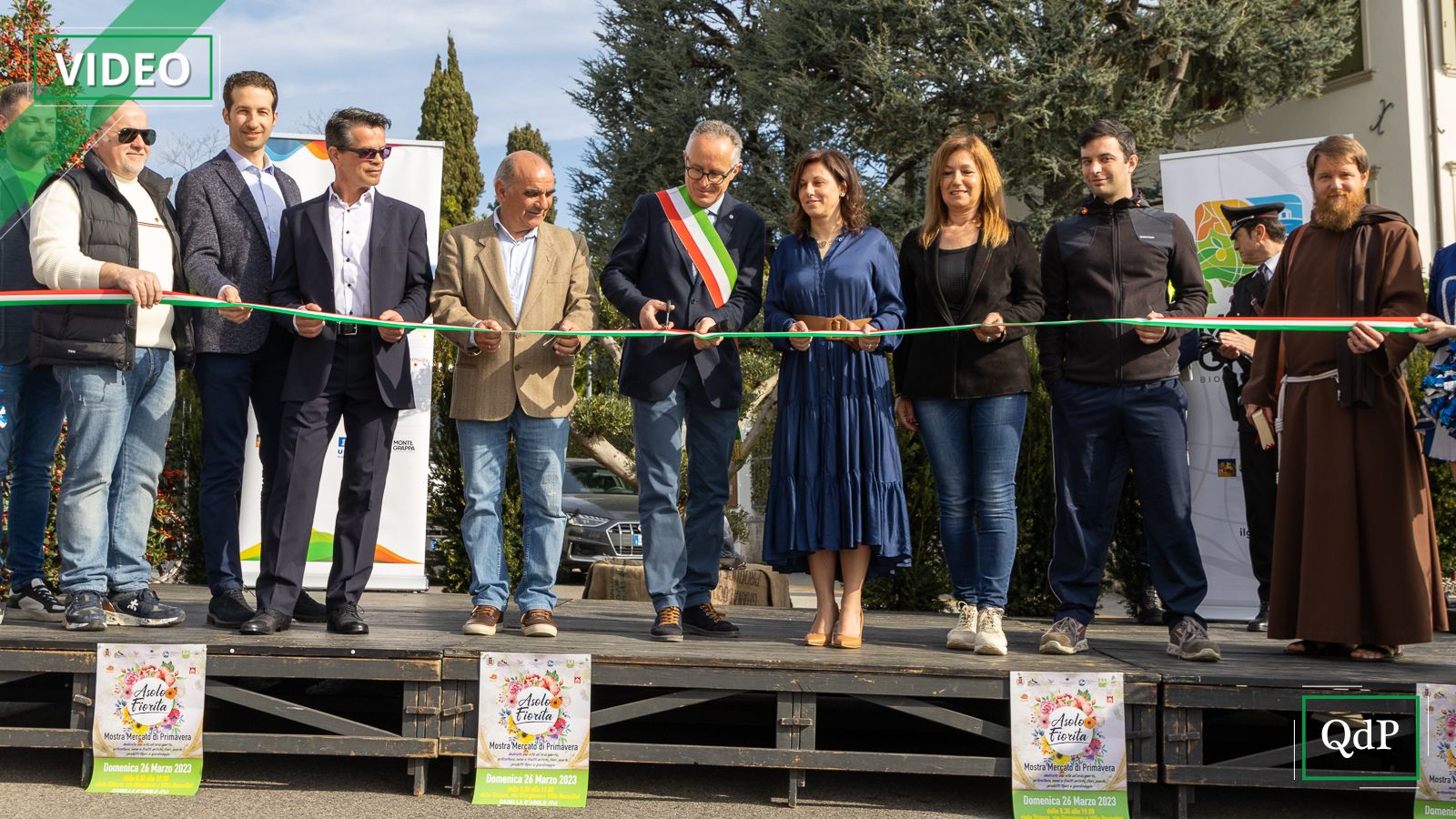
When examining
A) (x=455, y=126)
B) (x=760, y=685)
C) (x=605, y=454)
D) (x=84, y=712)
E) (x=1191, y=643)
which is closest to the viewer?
(x=760, y=685)

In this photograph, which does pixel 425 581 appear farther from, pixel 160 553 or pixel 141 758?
pixel 141 758

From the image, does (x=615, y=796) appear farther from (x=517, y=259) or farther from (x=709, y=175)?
(x=709, y=175)

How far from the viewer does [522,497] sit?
4.33 m

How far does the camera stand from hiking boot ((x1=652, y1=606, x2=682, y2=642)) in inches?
167

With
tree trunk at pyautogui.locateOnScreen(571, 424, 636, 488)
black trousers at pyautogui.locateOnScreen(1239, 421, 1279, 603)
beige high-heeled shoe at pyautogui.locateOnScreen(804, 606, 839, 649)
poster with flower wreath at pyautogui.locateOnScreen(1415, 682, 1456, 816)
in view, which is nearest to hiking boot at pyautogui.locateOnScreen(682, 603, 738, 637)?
beige high-heeled shoe at pyautogui.locateOnScreen(804, 606, 839, 649)

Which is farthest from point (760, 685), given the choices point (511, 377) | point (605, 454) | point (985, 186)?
point (605, 454)

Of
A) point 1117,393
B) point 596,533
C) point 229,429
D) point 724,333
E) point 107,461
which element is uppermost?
point 724,333

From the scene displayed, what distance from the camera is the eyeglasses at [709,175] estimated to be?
4.41 metres

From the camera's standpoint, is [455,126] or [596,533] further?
[455,126]

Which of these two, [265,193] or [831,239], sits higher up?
[265,193]

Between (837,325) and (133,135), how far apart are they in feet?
8.51

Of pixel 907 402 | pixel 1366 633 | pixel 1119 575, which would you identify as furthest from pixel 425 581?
pixel 1366 633

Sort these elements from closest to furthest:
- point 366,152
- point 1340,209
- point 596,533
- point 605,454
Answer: point 1340,209 < point 366,152 < point 605,454 < point 596,533

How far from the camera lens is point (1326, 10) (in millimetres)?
14625
